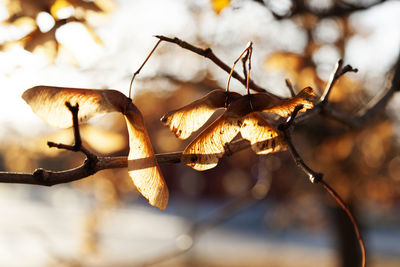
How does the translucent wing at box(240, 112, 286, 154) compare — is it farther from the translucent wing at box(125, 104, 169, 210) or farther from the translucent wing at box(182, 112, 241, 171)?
the translucent wing at box(125, 104, 169, 210)

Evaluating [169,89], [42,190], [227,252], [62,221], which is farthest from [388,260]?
[42,190]

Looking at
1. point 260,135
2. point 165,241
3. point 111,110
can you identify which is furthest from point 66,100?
point 165,241

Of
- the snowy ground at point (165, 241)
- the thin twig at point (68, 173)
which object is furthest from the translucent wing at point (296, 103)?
the snowy ground at point (165, 241)

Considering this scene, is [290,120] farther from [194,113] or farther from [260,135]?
[194,113]

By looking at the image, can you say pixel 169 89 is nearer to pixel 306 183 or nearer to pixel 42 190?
pixel 306 183

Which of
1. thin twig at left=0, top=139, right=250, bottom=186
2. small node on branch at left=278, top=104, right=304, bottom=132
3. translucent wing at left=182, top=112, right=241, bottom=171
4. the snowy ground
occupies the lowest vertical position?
the snowy ground

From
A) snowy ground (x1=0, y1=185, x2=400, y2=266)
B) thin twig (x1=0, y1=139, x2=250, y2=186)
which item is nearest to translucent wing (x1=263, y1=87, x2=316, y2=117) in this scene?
thin twig (x1=0, y1=139, x2=250, y2=186)

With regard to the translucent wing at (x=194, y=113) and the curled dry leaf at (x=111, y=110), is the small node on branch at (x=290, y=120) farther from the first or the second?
the curled dry leaf at (x=111, y=110)
